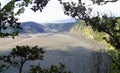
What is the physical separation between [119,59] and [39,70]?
7.41m

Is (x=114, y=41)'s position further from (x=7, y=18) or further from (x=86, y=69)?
(x=86, y=69)

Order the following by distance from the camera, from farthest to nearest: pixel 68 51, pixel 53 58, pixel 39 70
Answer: pixel 68 51, pixel 53 58, pixel 39 70

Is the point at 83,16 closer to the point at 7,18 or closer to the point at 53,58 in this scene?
the point at 7,18

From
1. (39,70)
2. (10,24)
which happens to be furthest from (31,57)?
(10,24)

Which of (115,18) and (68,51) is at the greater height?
(115,18)

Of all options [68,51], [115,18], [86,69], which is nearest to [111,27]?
[115,18]

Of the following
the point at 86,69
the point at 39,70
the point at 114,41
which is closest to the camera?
the point at 114,41

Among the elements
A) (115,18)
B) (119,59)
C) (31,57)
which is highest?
(115,18)

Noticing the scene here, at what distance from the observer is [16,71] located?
70.1 meters

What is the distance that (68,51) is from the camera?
99.9 meters

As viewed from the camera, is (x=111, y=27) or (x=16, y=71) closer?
(x=111, y=27)

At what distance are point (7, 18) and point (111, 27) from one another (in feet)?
19.9

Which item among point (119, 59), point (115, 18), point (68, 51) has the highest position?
point (115, 18)

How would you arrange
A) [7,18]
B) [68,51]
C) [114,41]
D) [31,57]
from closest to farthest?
[7,18]
[114,41]
[31,57]
[68,51]
